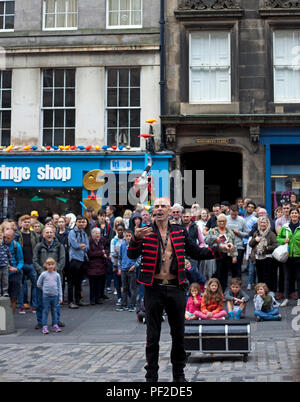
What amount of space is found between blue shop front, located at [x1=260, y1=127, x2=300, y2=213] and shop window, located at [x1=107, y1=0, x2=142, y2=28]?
6.01 metres

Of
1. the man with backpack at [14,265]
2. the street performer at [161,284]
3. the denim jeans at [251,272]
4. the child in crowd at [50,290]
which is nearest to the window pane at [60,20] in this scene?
the man with backpack at [14,265]

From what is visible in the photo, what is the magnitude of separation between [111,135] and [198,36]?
14.6 feet

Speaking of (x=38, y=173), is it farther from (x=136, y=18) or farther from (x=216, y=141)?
(x=136, y=18)

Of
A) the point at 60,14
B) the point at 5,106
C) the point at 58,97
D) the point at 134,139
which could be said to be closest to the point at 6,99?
the point at 5,106

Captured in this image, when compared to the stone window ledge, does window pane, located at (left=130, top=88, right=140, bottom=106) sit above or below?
below

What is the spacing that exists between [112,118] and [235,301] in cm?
1070

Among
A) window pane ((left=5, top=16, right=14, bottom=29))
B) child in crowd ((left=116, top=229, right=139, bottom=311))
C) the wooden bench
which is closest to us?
the wooden bench

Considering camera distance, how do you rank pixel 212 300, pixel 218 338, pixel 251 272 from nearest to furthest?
pixel 218 338 → pixel 212 300 → pixel 251 272

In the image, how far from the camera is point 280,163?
1956 centimetres

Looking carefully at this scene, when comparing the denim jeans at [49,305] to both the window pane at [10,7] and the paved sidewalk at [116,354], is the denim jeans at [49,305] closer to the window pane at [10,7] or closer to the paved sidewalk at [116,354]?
the paved sidewalk at [116,354]

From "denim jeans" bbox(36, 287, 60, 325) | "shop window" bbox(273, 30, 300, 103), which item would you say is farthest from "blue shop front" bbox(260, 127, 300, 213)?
"denim jeans" bbox(36, 287, 60, 325)

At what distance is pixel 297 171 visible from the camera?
64.1 ft

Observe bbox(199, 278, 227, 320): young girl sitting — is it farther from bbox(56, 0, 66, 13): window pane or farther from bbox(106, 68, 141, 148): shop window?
bbox(56, 0, 66, 13): window pane

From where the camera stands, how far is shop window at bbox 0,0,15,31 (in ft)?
67.4
